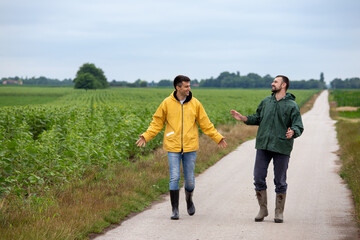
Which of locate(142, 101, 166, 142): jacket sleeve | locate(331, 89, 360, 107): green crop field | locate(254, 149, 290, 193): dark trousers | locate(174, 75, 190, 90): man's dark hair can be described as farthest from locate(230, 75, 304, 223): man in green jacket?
locate(331, 89, 360, 107): green crop field

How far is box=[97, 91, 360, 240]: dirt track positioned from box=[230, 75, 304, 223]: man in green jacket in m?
0.46

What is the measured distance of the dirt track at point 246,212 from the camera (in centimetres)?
A: 588

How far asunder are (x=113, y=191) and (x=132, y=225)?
168 centimetres

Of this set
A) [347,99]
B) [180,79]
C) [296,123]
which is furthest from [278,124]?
[347,99]

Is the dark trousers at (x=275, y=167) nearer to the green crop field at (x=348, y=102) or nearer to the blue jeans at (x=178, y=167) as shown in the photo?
the blue jeans at (x=178, y=167)

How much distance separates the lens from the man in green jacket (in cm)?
637

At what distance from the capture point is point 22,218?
18.6 ft

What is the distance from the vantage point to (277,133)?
6391 mm

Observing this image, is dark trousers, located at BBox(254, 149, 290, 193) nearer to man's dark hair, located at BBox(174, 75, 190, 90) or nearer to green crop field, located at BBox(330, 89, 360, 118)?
Answer: man's dark hair, located at BBox(174, 75, 190, 90)

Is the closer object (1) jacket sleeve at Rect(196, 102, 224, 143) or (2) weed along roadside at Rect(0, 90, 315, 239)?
(2) weed along roadside at Rect(0, 90, 315, 239)

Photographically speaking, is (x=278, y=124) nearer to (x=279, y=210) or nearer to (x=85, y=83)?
(x=279, y=210)

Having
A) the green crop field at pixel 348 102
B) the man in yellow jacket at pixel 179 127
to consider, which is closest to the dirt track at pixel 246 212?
the man in yellow jacket at pixel 179 127

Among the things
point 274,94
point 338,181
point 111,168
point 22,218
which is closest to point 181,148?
point 274,94

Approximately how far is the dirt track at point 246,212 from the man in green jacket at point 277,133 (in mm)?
462
